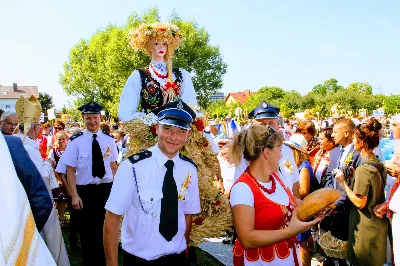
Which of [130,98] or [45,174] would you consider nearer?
[130,98]

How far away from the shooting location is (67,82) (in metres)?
45.0

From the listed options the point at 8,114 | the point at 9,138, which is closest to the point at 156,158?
the point at 9,138

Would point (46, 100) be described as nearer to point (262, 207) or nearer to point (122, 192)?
point (122, 192)

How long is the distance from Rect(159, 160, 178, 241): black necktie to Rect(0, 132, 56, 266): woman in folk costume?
55.4 inches

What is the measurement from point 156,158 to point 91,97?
142 ft

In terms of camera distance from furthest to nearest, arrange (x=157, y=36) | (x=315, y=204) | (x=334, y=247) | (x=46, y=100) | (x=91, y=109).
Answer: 1. (x=46, y=100)
2. (x=91, y=109)
3. (x=334, y=247)
4. (x=157, y=36)
5. (x=315, y=204)

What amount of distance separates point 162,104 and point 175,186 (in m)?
1.38

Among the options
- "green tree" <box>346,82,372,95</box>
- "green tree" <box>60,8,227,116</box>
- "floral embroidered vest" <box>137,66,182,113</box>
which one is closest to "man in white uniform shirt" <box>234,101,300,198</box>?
"floral embroidered vest" <box>137,66,182,113</box>

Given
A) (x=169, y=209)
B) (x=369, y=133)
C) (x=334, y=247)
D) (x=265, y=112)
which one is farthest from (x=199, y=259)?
(x=169, y=209)

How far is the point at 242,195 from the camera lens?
262 cm

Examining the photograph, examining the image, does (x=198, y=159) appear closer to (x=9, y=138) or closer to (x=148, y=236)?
(x=148, y=236)

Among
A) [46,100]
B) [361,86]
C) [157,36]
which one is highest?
[361,86]

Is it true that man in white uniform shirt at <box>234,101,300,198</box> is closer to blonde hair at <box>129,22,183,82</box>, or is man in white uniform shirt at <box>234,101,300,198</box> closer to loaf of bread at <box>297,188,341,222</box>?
loaf of bread at <box>297,188,341,222</box>

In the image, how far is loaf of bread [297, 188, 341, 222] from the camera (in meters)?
2.48
